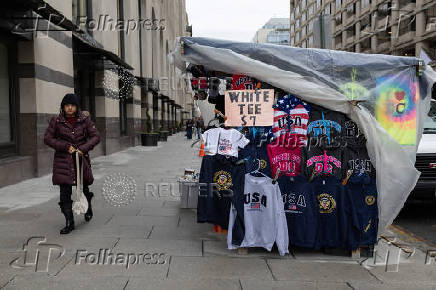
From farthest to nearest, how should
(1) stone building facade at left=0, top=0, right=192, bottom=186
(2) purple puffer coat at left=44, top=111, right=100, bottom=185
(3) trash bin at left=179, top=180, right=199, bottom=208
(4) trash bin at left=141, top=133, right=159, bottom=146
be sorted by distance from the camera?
(4) trash bin at left=141, top=133, right=159, bottom=146 < (1) stone building facade at left=0, top=0, right=192, bottom=186 < (3) trash bin at left=179, top=180, right=199, bottom=208 < (2) purple puffer coat at left=44, top=111, right=100, bottom=185

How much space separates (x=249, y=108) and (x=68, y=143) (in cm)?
258

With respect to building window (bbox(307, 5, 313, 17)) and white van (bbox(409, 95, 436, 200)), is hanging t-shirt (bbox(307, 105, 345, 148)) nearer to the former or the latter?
white van (bbox(409, 95, 436, 200))

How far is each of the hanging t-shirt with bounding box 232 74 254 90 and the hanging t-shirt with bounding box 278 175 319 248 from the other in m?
1.22

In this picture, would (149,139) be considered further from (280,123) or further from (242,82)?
(280,123)

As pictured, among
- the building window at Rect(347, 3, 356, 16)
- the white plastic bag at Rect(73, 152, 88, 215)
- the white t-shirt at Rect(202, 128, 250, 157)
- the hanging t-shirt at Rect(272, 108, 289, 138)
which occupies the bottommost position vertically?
the white plastic bag at Rect(73, 152, 88, 215)

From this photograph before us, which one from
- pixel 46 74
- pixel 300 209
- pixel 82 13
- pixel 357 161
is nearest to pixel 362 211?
pixel 357 161

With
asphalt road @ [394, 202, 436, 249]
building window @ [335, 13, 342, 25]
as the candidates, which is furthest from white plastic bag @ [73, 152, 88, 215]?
building window @ [335, 13, 342, 25]

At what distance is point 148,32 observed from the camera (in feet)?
92.3

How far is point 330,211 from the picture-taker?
4.50 m

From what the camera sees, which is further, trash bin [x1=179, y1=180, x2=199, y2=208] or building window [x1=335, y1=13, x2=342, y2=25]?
building window [x1=335, y1=13, x2=342, y2=25]

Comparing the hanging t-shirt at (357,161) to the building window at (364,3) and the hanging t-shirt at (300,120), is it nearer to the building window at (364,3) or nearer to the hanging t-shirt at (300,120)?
the hanging t-shirt at (300,120)

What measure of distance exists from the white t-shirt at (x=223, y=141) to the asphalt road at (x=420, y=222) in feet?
9.97

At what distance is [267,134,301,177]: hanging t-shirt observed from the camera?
459 centimetres

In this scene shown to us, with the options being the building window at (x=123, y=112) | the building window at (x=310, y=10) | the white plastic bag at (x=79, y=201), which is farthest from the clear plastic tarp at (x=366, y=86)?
the building window at (x=310, y=10)
